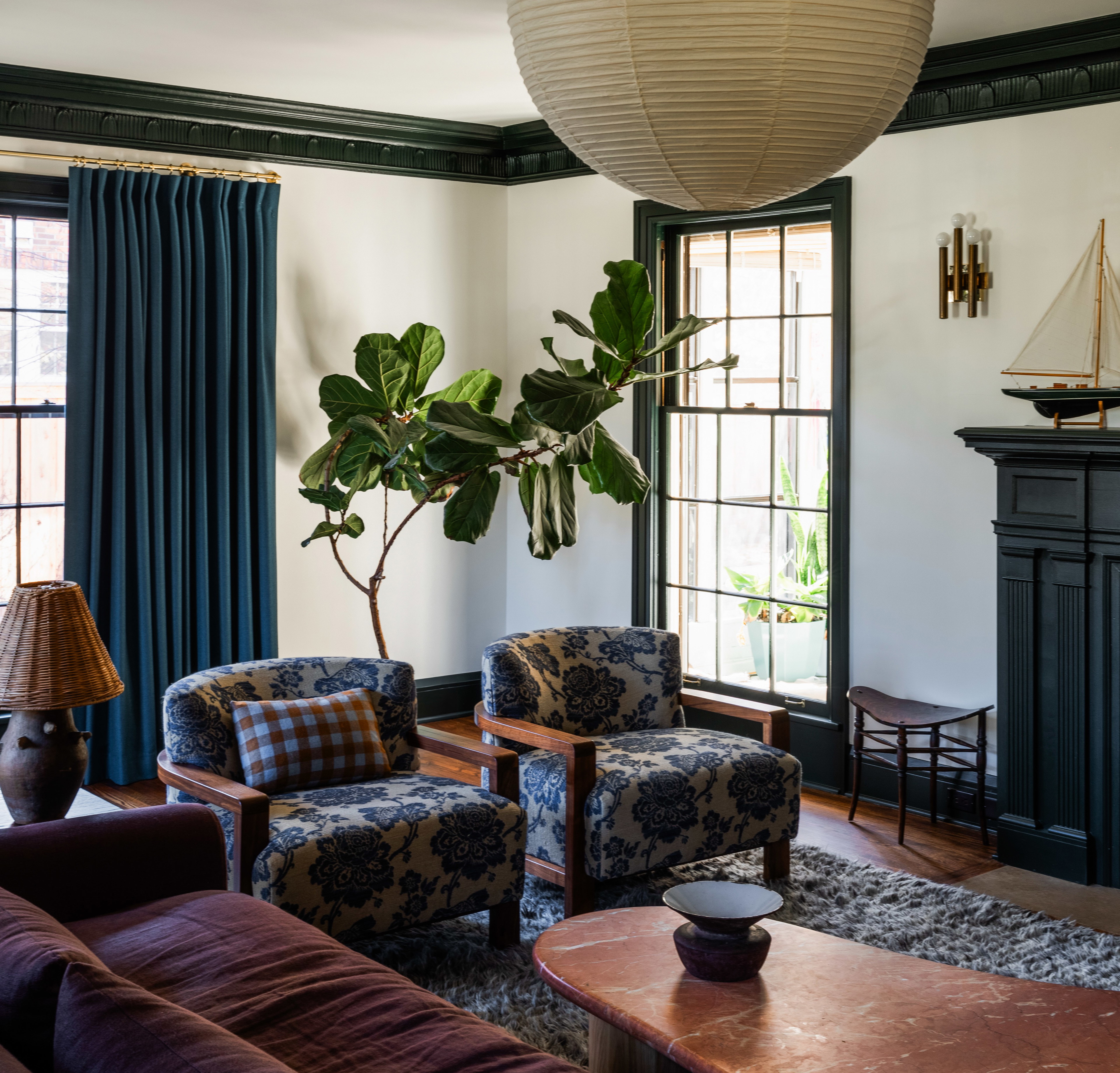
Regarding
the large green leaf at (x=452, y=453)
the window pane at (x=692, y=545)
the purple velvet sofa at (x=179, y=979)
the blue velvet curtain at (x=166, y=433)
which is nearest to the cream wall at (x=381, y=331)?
the blue velvet curtain at (x=166, y=433)

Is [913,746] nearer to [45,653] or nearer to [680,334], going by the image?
[680,334]

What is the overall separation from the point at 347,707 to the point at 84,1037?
6.87 ft

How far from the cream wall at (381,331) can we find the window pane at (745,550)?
1366 millimetres

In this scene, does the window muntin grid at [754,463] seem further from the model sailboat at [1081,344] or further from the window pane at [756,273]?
the model sailboat at [1081,344]

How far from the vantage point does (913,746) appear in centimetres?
451

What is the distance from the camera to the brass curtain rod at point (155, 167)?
15.5 feet

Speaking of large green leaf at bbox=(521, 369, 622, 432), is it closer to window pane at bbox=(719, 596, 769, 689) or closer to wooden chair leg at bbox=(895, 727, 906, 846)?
wooden chair leg at bbox=(895, 727, 906, 846)

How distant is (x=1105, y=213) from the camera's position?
4012 millimetres

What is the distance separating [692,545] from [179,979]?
3.60 m

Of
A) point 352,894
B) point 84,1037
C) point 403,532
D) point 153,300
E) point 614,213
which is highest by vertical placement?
point 614,213

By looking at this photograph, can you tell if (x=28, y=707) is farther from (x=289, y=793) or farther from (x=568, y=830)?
(x=568, y=830)

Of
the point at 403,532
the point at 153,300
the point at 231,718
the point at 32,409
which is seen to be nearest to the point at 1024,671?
the point at 231,718

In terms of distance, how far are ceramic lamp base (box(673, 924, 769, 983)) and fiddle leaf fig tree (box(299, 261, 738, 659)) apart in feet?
6.11

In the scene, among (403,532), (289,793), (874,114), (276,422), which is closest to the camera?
(874,114)
